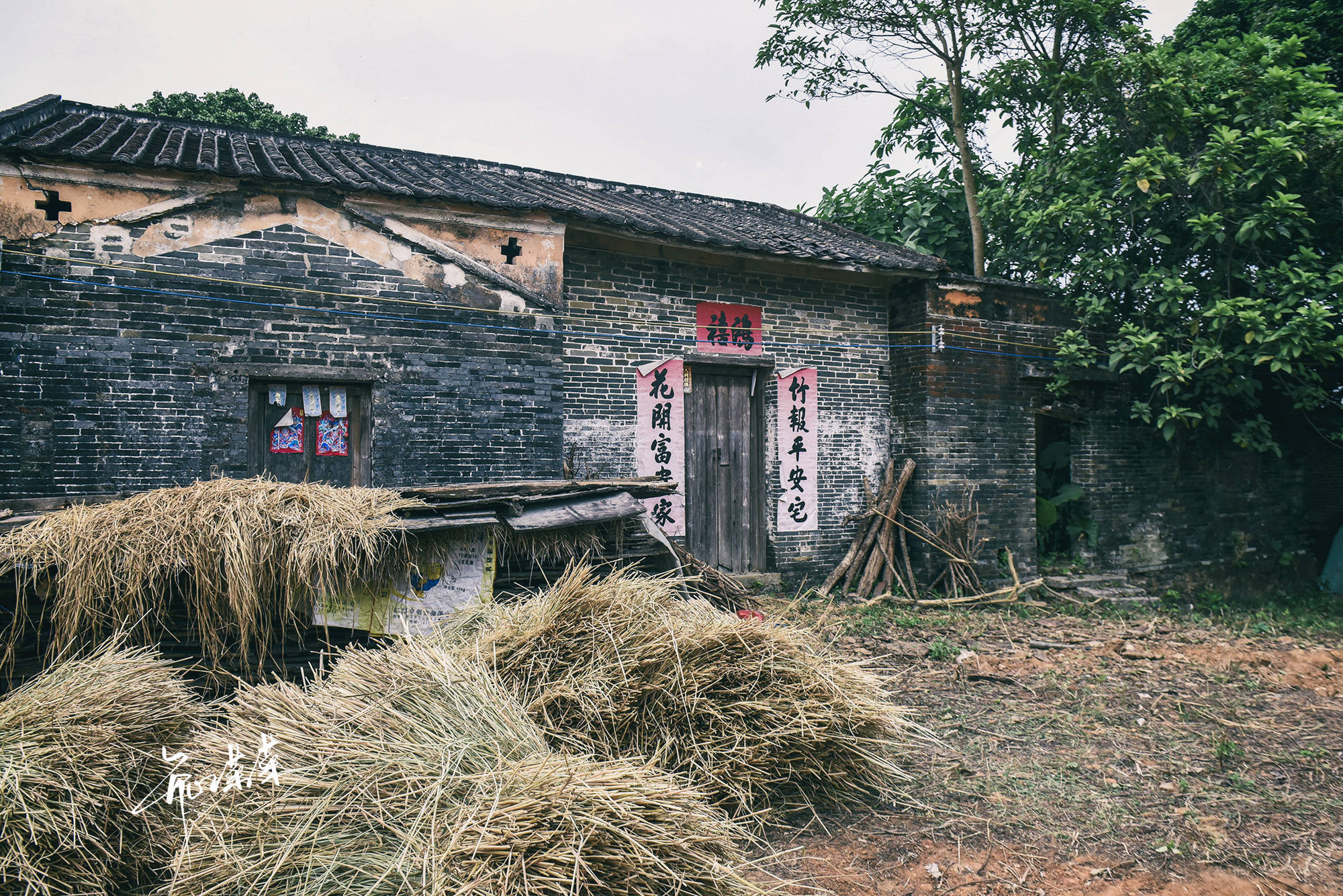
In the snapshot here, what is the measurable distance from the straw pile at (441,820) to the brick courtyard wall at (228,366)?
155 inches

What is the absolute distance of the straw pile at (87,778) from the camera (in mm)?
1958

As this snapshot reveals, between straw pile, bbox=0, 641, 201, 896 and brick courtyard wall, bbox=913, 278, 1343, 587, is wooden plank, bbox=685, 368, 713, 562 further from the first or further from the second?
straw pile, bbox=0, 641, 201, 896

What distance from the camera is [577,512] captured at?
4281 millimetres

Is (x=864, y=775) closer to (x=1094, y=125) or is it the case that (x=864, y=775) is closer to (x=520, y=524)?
(x=520, y=524)

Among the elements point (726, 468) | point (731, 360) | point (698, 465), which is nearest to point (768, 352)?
point (731, 360)

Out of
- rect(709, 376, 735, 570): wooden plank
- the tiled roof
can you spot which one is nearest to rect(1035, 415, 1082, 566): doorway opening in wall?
the tiled roof

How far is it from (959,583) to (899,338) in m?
2.84

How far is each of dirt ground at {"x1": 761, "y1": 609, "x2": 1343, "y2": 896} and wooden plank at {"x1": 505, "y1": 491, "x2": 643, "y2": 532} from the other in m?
1.91

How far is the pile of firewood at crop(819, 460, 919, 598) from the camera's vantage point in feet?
26.9

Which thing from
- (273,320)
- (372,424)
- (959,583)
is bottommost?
(959,583)

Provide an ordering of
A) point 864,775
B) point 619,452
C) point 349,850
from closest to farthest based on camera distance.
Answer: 1. point 349,850
2. point 864,775
3. point 619,452

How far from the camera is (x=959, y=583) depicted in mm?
8250

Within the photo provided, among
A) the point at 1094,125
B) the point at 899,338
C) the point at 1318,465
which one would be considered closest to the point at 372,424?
the point at 899,338

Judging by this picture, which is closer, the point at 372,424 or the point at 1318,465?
the point at 372,424
